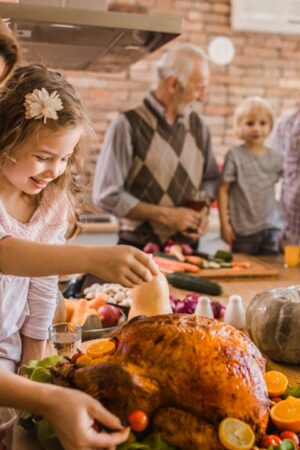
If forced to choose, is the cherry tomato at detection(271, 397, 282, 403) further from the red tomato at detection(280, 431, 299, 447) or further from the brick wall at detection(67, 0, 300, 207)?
the brick wall at detection(67, 0, 300, 207)

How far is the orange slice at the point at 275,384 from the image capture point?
1.09 m

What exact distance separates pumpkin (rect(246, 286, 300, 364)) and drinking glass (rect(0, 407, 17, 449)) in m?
0.74

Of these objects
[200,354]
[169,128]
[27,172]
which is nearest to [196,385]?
[200,354]

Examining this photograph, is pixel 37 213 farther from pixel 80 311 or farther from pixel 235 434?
pixel 235 434

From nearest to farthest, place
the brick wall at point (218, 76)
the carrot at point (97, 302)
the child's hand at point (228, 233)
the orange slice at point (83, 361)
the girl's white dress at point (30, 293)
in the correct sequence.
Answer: the orange slice at point (83, 361), the girl's white dress at point (30, 293), the carrot at point (97, 302), the child's hand at point (228, 233), the brick wall at point (218, 76)

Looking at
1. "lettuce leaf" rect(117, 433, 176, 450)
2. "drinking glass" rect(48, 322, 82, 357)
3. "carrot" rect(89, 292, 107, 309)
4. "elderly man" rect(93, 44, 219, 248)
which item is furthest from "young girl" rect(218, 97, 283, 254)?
"lettuce leaf" rect(117, 433, 176, 450)

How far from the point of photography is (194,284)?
2.13 metres

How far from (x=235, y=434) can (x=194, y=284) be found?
1.26 meters

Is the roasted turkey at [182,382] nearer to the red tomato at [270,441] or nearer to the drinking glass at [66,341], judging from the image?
the red tomato at [270,441]

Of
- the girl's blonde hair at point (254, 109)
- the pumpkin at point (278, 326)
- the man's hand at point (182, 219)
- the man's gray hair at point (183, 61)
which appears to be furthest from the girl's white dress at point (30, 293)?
the girl's blonde hair at point (254, 109)

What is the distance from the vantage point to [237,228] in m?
3.20

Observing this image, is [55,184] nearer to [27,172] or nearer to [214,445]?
[27,172]

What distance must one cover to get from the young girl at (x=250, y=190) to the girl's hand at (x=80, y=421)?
7.83ft

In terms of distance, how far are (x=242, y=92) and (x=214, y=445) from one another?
181 inches
